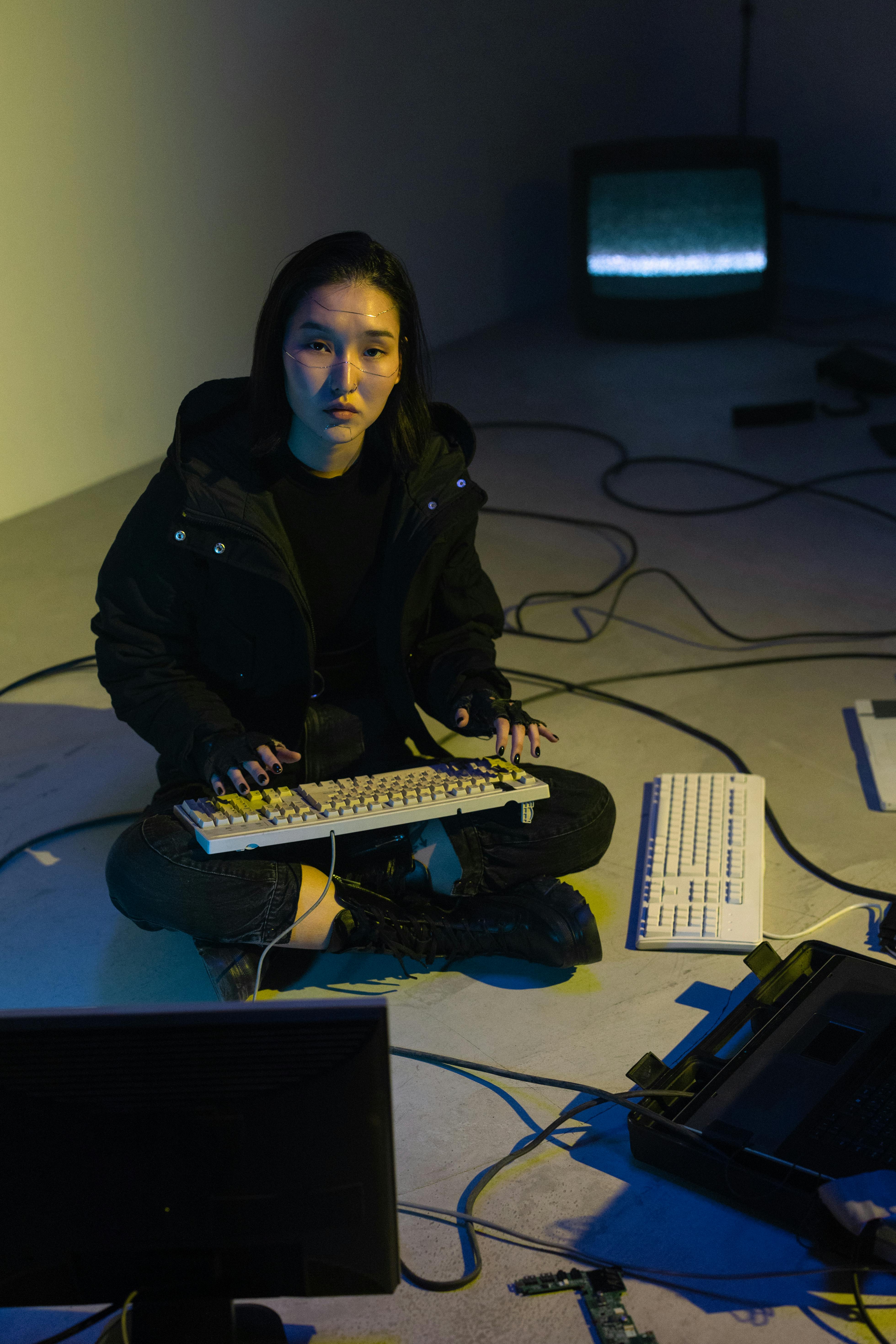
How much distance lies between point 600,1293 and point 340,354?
1.23 meters

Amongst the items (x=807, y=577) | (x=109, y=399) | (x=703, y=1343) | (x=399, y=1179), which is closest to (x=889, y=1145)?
(x=703, y=1343)

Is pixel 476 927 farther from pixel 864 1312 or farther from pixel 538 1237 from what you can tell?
pixel 864 1312

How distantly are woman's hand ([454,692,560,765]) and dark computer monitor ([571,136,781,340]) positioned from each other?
3049 mm

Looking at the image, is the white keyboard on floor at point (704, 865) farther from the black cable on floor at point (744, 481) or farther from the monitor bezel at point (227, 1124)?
the black cable on floor at point (744, 481)

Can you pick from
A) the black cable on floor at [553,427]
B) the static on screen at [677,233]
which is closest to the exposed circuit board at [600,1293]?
the black cable on floor at [553,427]

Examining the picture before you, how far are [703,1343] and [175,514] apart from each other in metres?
1.27

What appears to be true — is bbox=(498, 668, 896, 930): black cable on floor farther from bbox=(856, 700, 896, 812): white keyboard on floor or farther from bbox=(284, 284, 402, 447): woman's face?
bbox=(284, 284, 402, 447): woman's face

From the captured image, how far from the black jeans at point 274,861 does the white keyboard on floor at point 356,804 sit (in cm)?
4

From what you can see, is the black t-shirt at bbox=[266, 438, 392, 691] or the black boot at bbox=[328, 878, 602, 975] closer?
the black boot at bbox=[328, 878, 602, 975]

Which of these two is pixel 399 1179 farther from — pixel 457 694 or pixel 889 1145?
pixel 457 694

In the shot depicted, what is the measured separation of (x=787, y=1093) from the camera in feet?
5.35

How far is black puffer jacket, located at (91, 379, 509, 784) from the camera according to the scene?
1.98 metres

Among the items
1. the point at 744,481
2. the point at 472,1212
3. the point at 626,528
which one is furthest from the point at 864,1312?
the point at 744,481

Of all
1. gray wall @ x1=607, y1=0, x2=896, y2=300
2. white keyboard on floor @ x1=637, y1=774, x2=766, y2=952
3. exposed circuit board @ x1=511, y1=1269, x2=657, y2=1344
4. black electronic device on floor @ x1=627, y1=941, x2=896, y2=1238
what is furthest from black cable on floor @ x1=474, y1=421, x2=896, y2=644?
gray wall @ x1=607, y1=0, x2=896, y2=300
